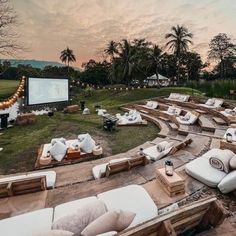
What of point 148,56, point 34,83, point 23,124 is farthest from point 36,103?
point 148,56

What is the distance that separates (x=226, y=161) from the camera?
3740 mm

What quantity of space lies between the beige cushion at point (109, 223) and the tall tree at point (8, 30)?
1760 centimetres

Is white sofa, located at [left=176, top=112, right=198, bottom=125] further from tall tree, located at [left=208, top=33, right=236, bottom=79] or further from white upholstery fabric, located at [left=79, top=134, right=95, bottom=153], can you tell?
tall tree, located at [left=208, top=33, right=236, bottom=79]

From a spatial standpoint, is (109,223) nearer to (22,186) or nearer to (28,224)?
(28,224)

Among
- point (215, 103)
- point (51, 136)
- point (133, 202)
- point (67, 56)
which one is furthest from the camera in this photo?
point (67, 56)

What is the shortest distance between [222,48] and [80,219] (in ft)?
134

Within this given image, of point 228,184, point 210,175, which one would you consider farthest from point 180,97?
point 228,184

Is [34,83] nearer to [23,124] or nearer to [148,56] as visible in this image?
[23,124]

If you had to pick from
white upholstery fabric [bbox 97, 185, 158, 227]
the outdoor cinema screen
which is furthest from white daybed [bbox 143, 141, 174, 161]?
the outdoor cinema screen

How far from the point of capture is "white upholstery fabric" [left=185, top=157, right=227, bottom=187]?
12.1 ft

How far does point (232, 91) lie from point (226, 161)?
40.8ft

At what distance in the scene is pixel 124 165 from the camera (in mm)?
4418

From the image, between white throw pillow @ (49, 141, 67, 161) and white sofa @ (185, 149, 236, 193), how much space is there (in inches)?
134

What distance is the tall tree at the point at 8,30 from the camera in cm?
1560
